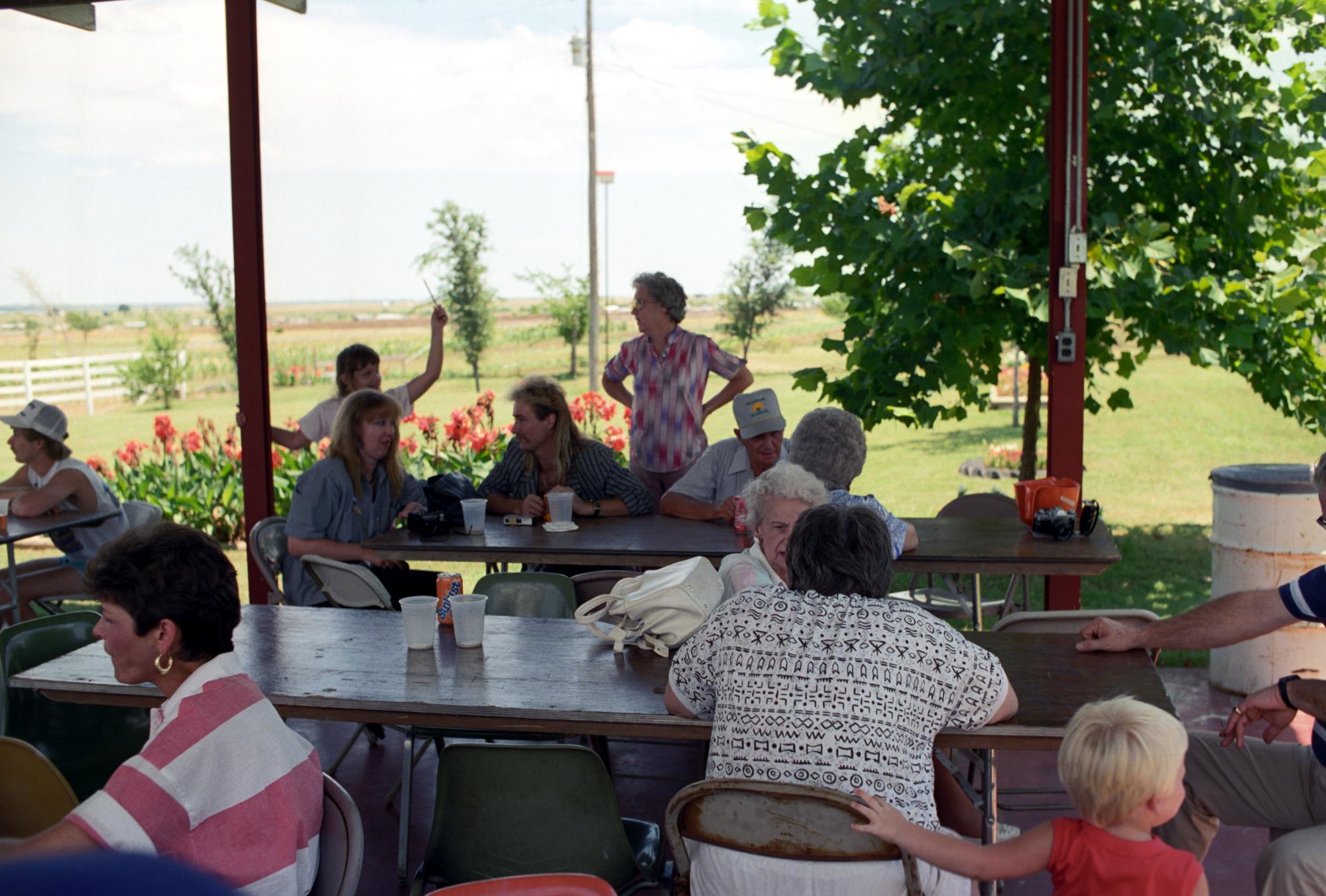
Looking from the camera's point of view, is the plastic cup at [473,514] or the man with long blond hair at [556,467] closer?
the plastic cup at [473,514]

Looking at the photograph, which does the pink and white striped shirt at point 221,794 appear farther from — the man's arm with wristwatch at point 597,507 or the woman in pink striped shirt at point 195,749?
the man's arm with wristwatch at point 597,507

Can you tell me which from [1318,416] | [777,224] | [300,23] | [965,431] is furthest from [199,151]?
[1318,416]

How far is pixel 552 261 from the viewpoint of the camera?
18156 mm

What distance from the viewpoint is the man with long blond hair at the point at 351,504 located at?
15.3ft

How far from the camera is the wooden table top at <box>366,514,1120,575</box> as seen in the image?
4.13 metres

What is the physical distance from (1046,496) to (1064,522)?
170 mm

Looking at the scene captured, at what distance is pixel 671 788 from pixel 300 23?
59.0 ft

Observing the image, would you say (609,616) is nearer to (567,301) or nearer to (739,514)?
(739,514)

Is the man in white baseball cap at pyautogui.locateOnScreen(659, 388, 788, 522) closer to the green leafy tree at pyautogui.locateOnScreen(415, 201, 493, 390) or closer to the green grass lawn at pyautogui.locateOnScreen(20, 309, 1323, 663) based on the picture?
the green grass lawn at pyautogui.locateOnScreen(20, 309, 1323, 663)

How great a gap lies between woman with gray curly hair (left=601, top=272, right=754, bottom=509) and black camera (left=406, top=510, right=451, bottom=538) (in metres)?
1.35

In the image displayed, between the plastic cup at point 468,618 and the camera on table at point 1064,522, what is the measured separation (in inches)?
85.9

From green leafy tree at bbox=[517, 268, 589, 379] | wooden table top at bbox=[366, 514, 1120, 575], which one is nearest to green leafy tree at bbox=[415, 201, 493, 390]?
green leafy tree at bbox=[517, 268, 589, 379]

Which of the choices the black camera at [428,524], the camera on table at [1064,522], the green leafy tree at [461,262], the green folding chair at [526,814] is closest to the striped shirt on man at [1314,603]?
the camera on table at [1064,522]

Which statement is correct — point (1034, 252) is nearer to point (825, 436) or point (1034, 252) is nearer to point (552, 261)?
point (825, 436)
